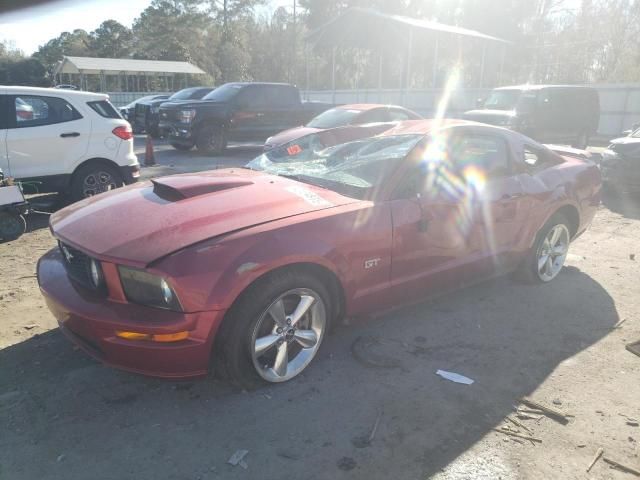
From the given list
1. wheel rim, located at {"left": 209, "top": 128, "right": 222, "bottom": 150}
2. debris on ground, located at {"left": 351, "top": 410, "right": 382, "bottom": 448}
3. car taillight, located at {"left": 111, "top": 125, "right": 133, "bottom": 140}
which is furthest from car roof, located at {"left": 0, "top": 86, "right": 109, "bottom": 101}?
debris on ground, located at {"left": 351, "top": 410, "right": 382, "bottom": 448}

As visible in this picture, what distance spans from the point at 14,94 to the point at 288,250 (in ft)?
17.9

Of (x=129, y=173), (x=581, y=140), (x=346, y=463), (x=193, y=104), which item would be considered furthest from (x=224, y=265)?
(x=581, y=140)

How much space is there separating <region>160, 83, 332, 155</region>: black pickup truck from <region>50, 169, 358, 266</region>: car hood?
9503 millimetres

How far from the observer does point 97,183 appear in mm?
7016

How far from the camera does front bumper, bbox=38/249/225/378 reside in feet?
8.29

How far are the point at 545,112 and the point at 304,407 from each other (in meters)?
13.9

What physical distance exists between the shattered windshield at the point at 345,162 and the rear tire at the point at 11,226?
3.07 metres

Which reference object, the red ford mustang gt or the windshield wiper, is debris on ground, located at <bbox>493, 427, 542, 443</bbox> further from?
the windshield wiper

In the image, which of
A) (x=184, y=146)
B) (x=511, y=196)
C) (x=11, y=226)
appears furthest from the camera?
(x=184, y=146)

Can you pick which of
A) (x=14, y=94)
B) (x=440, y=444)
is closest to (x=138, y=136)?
(x=14, y=94)

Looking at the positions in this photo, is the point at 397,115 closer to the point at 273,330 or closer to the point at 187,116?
the point at 187,116

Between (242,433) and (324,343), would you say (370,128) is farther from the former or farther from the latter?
(242,433)

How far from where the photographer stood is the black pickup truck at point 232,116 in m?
12.8

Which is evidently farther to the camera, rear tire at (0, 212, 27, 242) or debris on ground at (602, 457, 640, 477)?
rear tire at (0, 212, 27, 242)
